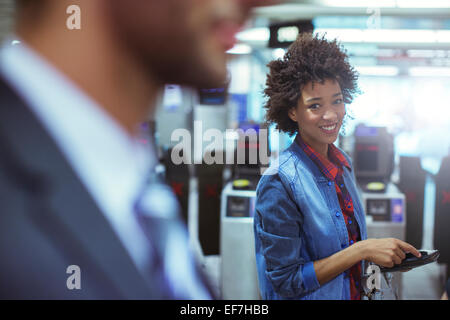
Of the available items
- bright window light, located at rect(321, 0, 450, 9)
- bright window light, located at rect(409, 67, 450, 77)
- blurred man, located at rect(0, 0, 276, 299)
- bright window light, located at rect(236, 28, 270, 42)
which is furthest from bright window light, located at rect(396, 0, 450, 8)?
blurred man, located at rect(0, 0, 276, 299)

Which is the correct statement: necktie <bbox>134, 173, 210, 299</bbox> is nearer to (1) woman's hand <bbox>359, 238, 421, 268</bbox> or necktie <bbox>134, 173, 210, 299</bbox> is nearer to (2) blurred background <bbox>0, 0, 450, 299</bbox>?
(2) blurred background <bbox>0, 0, 450, 299</bbox>

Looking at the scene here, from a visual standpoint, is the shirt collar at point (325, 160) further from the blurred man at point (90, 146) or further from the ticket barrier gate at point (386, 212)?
the ticket barrier gate at point (386, 212)

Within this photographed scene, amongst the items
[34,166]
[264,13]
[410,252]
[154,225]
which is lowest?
[410,252]

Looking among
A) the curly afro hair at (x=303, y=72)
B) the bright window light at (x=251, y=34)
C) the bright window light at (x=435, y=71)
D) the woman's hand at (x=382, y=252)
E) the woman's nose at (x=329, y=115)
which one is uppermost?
the bright window light at (x=251, y=34)

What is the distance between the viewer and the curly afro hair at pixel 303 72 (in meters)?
1.01

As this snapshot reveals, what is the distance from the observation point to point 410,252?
3.36ft

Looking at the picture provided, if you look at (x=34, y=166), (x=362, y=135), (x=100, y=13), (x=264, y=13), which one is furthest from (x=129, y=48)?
(x=362, y=135)

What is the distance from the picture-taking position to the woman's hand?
0.97 m

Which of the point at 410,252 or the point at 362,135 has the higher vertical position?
the point at 362,135

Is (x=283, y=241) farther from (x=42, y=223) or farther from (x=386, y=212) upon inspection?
(x=386, y=212)

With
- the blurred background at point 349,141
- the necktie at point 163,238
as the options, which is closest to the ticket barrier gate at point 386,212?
the blurred background at point 349,141

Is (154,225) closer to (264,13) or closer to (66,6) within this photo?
(66,6)

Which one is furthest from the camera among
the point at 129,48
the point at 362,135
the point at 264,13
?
the point at 362,135
